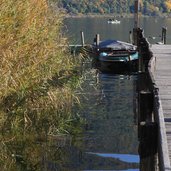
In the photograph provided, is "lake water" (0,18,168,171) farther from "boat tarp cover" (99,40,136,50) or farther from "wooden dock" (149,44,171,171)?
"boat tarp cover" (99,40,136,50)

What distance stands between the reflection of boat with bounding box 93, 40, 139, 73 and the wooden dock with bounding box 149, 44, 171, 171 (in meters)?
3.36

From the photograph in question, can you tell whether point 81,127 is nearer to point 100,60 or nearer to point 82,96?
point 82,96

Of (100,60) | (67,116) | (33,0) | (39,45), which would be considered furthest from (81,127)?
(100,60)

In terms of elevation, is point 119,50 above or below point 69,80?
below

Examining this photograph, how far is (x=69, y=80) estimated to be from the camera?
43.2 feet

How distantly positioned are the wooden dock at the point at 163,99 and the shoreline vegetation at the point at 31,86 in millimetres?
2127

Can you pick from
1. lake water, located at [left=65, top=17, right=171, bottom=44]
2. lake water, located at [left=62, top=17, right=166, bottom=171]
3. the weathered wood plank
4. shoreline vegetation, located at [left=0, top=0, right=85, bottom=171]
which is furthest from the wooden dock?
lake water, located at [left=65, top=17, right=171, bottom=44]

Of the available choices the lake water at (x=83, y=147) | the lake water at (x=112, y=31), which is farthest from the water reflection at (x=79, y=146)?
the lake water at (x=112, y=31)

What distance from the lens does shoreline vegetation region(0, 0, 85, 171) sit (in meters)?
10.9

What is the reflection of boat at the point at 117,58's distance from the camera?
26.6 metres

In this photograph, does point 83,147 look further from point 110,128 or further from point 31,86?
point 110,128

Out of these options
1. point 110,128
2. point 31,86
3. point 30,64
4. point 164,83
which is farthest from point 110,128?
point 30,64

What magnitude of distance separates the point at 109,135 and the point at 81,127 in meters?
0.89

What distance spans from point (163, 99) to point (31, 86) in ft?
9.68
